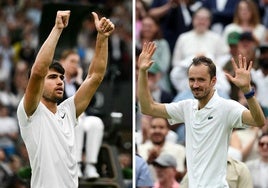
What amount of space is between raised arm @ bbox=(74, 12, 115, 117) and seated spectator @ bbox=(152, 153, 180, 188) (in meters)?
2.40

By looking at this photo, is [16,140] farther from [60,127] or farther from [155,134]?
[60,127]

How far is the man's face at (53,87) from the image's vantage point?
11.8m

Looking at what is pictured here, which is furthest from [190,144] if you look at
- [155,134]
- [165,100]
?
[165,100]

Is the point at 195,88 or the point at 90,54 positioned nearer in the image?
the point at 195,88

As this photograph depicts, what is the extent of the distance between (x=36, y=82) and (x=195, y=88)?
4.64 feet

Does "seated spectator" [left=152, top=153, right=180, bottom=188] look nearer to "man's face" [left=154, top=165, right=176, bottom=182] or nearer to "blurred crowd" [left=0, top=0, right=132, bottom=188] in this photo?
"man's face" [left=154, top=165, right=176, bottom=182]

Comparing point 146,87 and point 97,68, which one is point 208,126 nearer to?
point 146,87

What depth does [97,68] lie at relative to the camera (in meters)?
12.2

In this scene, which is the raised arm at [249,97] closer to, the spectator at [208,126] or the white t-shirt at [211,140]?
the spectator at [208,126]

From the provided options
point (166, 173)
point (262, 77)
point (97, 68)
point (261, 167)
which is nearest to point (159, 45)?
point (262, 77)

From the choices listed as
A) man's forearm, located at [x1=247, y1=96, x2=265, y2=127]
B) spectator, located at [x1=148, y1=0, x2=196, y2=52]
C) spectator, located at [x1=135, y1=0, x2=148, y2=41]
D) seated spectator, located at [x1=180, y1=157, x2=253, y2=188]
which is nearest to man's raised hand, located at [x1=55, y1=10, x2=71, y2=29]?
man's forearm, located at [x1=247, y1=96, x2=265, y2=127]

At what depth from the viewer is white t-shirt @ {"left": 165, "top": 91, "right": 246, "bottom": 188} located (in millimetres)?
11641

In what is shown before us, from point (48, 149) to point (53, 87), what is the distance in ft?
1.98

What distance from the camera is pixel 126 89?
20.0 m
